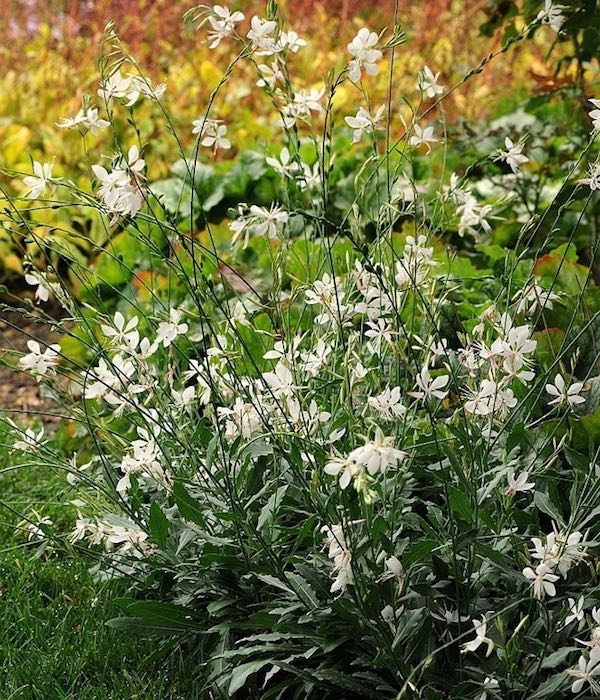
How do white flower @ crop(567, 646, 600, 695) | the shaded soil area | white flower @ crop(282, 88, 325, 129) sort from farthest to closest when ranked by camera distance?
1. the shaded soil area
2. white flower @ crop(282, 88, 325, 129)
3. white flower @ crop(567, 646, 600, 695)

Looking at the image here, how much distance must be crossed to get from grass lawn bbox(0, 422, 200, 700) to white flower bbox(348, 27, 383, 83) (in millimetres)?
1024

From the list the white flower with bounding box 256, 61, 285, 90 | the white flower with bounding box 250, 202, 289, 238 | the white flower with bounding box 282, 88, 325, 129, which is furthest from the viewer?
the white flower with bounding box 282, 88, 325, 129

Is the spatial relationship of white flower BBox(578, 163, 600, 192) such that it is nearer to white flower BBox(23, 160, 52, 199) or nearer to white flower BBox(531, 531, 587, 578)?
white flower BBox(531, 531, 587, 578)

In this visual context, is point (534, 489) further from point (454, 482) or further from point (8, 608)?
point (8, 608)

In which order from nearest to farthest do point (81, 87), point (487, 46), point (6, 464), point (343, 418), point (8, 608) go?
point (343, 418) < point (8, 608) < point (6, 464) < point (81, 87) < point (487, 46)

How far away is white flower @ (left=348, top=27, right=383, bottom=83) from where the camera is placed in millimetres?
1607

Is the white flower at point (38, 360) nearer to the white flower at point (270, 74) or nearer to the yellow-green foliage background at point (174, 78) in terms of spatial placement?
the white flower at point (270, 74)

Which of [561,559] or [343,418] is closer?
[561,559]

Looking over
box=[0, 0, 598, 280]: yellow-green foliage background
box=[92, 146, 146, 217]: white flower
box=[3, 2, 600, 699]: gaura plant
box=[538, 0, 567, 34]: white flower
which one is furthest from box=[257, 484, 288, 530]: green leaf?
box=[0, 0, 598, 280]: yellow-green foliage background

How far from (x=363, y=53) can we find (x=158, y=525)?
0.87 m

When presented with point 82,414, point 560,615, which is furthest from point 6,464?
point 560,615

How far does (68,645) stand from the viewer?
6.85 ft

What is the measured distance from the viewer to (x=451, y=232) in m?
3.72

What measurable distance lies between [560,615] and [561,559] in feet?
0.57
